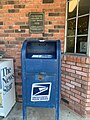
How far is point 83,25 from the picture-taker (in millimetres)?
2725

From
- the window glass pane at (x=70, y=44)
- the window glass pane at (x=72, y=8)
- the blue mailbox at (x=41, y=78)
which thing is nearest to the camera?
the blue mailbox at (x=41, y=78)

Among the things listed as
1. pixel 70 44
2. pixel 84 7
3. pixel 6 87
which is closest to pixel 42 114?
pixel 6 87

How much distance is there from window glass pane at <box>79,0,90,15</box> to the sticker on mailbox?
4.71ft

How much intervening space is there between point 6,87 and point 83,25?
5.86 feet

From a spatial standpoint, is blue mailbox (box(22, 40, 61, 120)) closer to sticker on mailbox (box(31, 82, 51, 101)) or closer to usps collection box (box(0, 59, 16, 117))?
sticker on mailbox (box(31, 82, 51, 101))

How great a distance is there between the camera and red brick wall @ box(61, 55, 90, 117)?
2.59 meters

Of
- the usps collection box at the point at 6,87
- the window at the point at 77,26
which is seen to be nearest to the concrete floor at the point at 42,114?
the usps collection box at the point at 6,87

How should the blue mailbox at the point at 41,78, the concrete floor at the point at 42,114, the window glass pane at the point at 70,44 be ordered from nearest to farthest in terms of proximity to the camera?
the blue mailbox at the point at 41,78 < the concrete floor at the point at 42,114 < the window glass pane at the point at 70,44

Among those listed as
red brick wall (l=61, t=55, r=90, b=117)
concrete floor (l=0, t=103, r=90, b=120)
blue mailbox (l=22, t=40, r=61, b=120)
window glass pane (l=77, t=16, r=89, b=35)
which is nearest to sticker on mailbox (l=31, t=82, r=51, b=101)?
blue mailbox (l=22, t=40, r=61, b=120)

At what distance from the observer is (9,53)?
3.21 metres

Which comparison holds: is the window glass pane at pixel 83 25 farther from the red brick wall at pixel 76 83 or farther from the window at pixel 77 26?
the red brick wall at pixel 76 83

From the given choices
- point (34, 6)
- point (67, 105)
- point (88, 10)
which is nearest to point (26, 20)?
point (34, 6)

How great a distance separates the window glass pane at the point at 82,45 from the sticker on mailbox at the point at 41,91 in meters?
0.94

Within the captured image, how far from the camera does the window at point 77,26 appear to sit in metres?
2.67
